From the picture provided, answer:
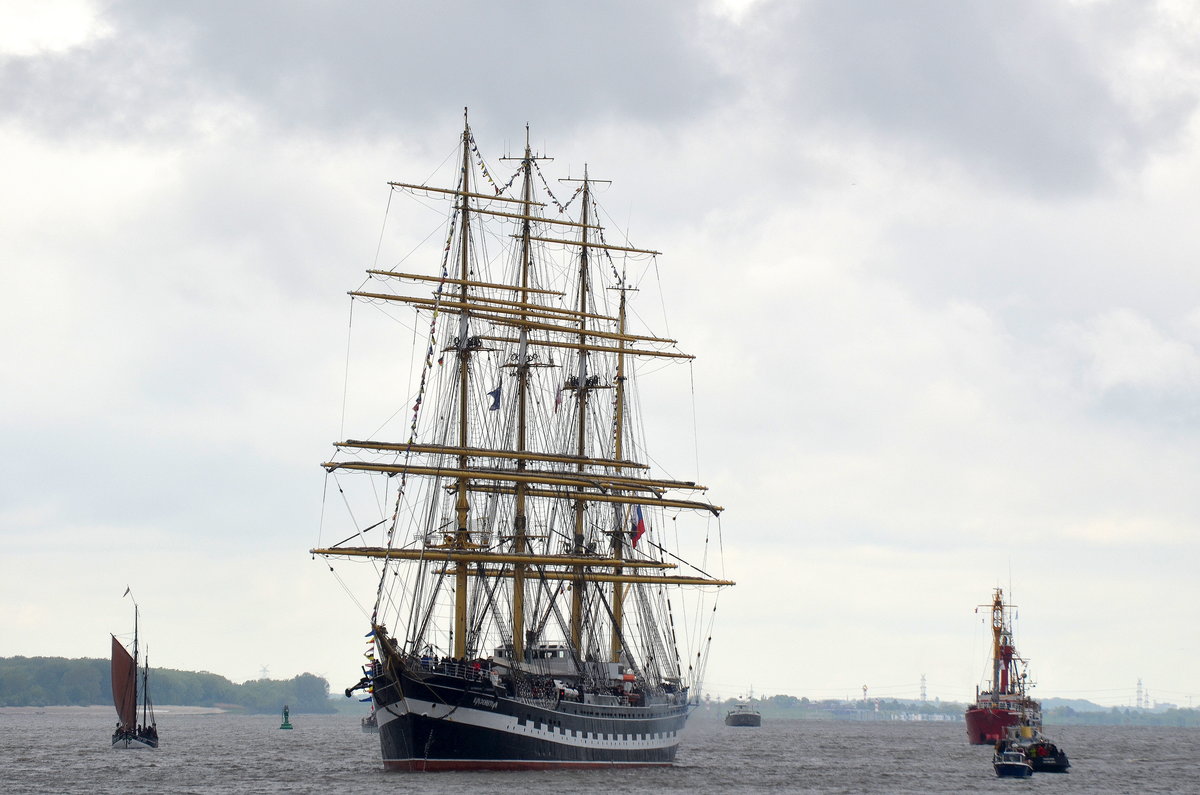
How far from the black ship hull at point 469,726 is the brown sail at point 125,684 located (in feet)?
152

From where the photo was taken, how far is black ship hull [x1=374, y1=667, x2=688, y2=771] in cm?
8512

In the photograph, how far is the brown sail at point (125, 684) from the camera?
13038cm

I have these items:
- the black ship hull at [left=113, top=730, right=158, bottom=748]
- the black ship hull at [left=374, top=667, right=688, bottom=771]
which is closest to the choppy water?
the black ship hull at [left=374, top=667, right=688, bottom=771]

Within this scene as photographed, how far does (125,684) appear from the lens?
132125 millimetres

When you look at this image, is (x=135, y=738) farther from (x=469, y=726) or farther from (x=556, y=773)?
(x=469, y=726)

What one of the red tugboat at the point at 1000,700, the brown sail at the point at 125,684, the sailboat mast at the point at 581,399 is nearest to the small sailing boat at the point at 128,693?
the brown sail at the point at 125,684

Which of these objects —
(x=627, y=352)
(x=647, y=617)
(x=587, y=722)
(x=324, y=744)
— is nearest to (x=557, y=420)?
(x=627, y=352)

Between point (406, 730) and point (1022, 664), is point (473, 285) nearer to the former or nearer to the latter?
point (406, 730)

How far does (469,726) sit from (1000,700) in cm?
10534

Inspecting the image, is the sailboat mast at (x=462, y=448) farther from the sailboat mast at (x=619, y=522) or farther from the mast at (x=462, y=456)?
the sailboat mast at (x=619, y=522)

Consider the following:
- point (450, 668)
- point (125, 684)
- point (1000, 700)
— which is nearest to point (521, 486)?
point (450, 668)

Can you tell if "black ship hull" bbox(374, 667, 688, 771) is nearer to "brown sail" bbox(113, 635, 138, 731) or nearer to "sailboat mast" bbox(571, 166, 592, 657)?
"sailboat mast" bbox(571, 166, 592, 657)

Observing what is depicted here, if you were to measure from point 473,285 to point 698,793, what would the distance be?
3505 centimetres

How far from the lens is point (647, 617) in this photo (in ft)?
390
